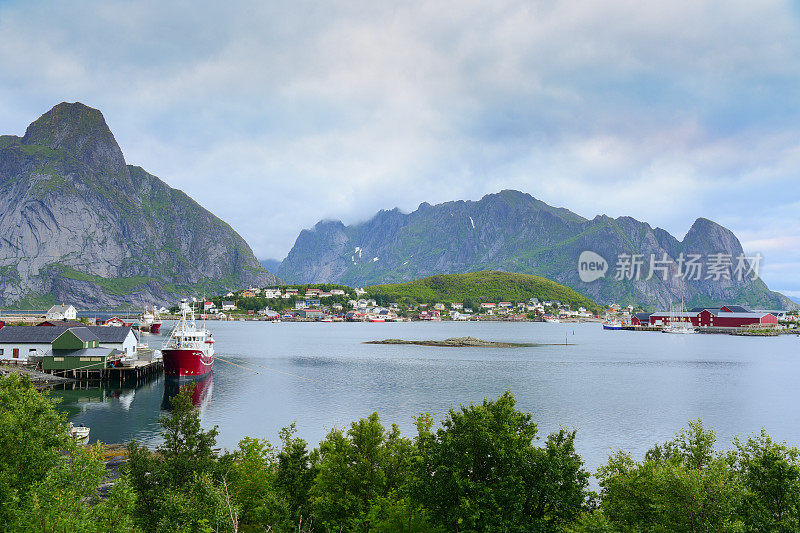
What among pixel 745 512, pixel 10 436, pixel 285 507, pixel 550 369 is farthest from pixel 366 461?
pixel 550 369

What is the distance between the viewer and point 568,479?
1706 centimetres

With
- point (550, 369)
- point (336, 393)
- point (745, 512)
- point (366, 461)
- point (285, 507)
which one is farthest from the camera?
point (550, 369)

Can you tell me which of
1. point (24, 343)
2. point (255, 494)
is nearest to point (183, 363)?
point (24, 343)

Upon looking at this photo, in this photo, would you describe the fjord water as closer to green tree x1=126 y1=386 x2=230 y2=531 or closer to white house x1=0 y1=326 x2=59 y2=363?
white house x1=0 y1=326 x2=59 y2=363

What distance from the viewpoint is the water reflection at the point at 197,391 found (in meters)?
56.1

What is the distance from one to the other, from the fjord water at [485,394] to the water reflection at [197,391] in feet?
1.17

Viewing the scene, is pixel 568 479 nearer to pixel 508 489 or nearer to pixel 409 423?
pixel 508 489

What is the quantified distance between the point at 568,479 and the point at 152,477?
15.3m

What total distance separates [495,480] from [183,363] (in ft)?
Answer: 205

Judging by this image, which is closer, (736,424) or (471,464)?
(471,464)

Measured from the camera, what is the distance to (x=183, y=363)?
227 ft

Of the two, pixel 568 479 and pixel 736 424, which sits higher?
pixel 568 479

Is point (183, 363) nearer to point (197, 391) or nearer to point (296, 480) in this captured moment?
point (197, 391)

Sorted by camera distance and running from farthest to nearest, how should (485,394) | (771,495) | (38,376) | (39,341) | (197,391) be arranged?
(39,341) → (485,394) → (197,391) → (38,376) → (771,495)
